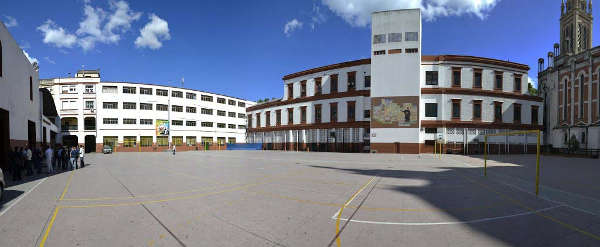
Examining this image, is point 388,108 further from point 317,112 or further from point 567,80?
point 567,80

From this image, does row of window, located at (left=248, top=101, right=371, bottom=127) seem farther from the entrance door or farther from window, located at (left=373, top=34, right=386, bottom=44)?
the entrance door

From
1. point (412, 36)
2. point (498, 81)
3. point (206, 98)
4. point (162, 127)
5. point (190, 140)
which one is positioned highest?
point (412, 36)

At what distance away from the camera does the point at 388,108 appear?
→ 126ft

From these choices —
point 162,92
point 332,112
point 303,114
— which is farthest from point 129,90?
point 332,112

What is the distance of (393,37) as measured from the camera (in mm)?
38781

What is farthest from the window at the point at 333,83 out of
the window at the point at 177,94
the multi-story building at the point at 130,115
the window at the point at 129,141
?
the window at the point at 129,141

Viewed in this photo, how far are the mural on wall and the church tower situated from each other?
4727cm

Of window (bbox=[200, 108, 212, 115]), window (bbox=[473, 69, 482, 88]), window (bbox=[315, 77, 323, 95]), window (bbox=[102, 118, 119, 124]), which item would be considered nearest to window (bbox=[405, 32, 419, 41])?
window (bbox=[473, 69, 482, 88])

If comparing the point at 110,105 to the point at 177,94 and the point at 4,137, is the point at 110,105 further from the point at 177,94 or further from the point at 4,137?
the point at 4,137

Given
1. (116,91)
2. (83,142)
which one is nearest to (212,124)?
(116,91)

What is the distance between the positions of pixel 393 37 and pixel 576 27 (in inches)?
2015

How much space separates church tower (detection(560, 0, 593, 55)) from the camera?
2250 inches

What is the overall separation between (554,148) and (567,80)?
→ 1143 cm

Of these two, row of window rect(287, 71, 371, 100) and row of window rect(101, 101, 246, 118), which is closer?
row of window rect(287, 71, 371, 100)
